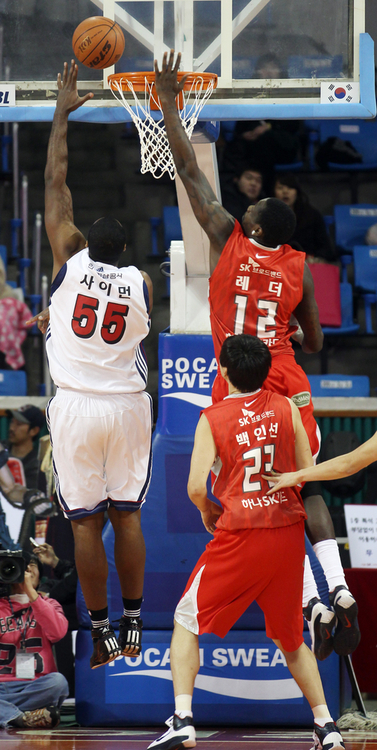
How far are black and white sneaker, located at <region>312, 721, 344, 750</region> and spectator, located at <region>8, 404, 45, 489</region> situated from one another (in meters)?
5.07

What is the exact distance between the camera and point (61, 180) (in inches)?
184

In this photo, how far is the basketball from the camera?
15.8ft

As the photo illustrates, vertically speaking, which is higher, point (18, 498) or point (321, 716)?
point (18, 498)

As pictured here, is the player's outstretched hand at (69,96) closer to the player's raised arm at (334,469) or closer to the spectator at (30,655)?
the player's raised arm at (334,469)

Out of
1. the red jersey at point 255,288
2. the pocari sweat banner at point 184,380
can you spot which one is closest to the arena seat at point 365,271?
the pocari sweat banner at point 184,380

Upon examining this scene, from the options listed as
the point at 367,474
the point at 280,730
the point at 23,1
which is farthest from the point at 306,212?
the point at 280,730

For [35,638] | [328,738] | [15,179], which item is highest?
[15,179]

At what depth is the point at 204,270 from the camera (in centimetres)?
629

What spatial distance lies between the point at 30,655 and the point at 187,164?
346 cm

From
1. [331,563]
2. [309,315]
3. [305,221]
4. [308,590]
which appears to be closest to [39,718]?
[308,590]

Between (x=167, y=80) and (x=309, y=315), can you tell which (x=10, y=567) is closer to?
(x=309, y=315)

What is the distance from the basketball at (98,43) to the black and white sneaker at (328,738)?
3.67 meters

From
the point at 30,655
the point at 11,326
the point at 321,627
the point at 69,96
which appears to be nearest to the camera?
the point at 321,627

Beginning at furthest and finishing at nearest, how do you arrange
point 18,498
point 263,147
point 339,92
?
1. point 263,147
2. point 18,498
3. point 339,92
